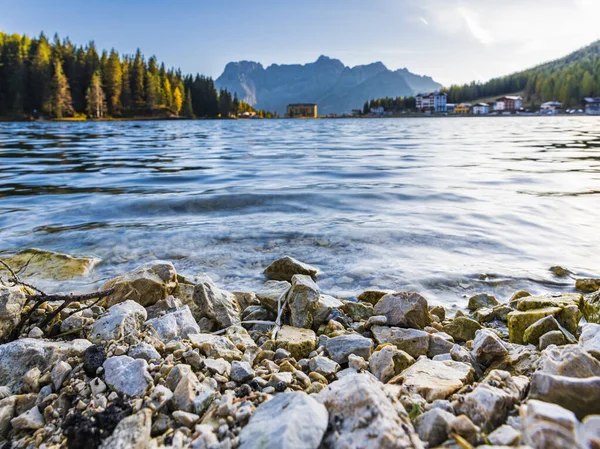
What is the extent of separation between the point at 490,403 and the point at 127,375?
1.71 meters

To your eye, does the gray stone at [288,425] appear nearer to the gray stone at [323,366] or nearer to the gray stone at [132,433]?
the gray stone at [132,433]

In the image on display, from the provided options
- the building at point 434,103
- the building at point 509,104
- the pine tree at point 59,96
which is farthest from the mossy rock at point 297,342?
the building at point 434,103

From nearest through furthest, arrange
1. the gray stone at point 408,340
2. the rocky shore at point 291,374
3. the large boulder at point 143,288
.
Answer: the rocky shore at point 291,374
the gray stone at point 408,340
the large boulder at point 143,288

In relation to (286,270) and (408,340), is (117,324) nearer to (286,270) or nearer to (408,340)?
(408,340)

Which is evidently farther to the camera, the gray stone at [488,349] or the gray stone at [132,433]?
the gray stone at [488,349]

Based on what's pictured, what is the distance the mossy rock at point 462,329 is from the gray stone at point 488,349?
53cm

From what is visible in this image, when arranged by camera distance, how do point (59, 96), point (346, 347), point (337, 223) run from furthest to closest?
point (59, 96) → point (337, 223) → point (346, 347)

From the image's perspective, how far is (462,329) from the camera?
3320 mm

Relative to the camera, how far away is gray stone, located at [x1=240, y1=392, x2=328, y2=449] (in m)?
1.49

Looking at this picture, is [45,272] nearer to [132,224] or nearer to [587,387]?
[132,224]

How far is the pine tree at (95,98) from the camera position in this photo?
317 ft

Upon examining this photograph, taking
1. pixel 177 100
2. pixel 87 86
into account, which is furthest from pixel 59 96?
pixel 177 100

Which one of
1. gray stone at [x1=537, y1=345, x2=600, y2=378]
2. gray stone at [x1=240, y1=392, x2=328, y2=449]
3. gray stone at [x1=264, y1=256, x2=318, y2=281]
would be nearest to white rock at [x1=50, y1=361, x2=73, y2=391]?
gray stone at [x1=240, y1=392, x2=328, y2=449]

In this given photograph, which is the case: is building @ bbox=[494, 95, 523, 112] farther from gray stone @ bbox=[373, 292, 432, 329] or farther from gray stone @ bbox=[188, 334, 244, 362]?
gray stone @ bbox=[188, 334, 244, 362]
